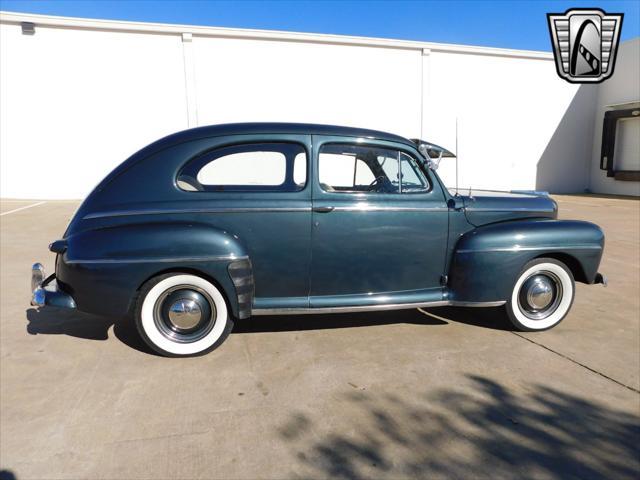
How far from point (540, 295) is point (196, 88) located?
45.5 feet

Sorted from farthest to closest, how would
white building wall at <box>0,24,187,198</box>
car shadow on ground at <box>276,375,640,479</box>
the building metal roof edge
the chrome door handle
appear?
white building wall at <box>0,24,187,198</box> → the building metal roof edge → the chrome door handle → car shadow on ground at <box>276,375,640,479</box>

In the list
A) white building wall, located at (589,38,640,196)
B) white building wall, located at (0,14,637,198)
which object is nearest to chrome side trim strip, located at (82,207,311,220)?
white building wall, located at (0,14,637,198)

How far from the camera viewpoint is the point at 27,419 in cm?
241

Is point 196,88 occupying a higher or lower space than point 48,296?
higher

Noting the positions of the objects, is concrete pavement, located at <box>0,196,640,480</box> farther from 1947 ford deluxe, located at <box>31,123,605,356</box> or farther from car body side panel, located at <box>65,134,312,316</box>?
car body side panel, located at <box>65,134,312,316</box>

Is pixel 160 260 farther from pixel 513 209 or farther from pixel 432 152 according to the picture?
pixel 513 209

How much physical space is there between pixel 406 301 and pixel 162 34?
14414 mm

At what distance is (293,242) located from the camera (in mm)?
3215

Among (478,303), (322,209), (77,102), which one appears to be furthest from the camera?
(77,102)

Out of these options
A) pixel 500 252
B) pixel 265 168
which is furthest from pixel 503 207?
pixel 265 168

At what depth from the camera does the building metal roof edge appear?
537 inches

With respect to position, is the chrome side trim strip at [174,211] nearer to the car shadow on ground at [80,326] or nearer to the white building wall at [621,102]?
the car shadow on ground at [80,326]

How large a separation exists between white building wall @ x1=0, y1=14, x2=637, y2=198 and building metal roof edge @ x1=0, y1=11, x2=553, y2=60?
0.03 m

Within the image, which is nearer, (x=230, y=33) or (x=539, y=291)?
(x=539, y=291)
